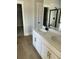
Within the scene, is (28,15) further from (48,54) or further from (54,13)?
(48,54)

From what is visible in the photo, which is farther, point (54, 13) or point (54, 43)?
point (54, 13)

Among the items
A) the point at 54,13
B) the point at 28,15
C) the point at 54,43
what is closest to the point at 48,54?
the point at 54,43

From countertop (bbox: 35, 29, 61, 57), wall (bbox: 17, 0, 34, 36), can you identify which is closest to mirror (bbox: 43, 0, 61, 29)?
countertop (bbox: 35, 29, 61, 57)

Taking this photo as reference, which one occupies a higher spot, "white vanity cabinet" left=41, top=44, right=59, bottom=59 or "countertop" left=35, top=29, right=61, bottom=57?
"countertop" left=35, top=29, right=61, bottom=57

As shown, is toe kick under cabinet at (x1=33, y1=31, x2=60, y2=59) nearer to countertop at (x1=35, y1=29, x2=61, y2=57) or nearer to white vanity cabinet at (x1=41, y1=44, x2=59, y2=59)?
white vanity cabinet at (x1=41, y1=44, x2=59, y2=59)

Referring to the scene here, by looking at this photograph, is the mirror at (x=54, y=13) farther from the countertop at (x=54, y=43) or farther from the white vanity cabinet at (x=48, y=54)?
the white vanity cabinet at (x=48, y=54)

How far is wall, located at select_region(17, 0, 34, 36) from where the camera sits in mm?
6496

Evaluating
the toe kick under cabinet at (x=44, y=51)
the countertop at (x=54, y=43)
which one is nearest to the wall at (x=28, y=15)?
the toe kick under cabinet at (x=44, y=51)

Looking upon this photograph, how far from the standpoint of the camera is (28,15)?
6605 mm

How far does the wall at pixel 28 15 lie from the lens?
6496 mm
